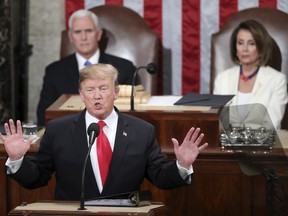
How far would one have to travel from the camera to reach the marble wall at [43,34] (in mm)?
8164

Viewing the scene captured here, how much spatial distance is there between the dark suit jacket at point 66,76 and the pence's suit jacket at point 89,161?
7.65 ft

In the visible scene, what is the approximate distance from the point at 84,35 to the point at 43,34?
940 millimetres

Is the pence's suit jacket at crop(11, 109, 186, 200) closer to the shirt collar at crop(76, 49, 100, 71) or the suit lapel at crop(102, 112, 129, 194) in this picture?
the suit lapel at crop(102, 112, 129, 194)

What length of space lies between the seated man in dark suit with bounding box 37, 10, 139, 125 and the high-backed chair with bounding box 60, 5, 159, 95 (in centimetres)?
21

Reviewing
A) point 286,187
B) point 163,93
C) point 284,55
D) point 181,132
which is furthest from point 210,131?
point 163,93

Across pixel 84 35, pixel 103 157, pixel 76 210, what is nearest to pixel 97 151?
pixel 103 157

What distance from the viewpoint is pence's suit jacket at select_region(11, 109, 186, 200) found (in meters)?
4.88

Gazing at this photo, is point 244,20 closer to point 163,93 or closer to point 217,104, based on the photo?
point 163,93

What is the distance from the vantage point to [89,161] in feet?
16.1

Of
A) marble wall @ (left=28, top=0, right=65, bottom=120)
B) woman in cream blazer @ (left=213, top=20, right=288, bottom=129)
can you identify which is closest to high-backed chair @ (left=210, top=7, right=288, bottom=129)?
woman in cream blazer @ (left=213, top=20, right=288, bottom=129)

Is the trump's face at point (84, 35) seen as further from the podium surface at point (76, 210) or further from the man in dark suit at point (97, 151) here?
the podium surface at point (76, 210)

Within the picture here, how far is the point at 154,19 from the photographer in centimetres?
798

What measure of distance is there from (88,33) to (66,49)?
406mm

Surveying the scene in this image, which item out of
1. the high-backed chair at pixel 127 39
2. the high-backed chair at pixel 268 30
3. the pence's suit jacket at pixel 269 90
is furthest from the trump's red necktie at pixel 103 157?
the high-backed chair at pixel 268 30
